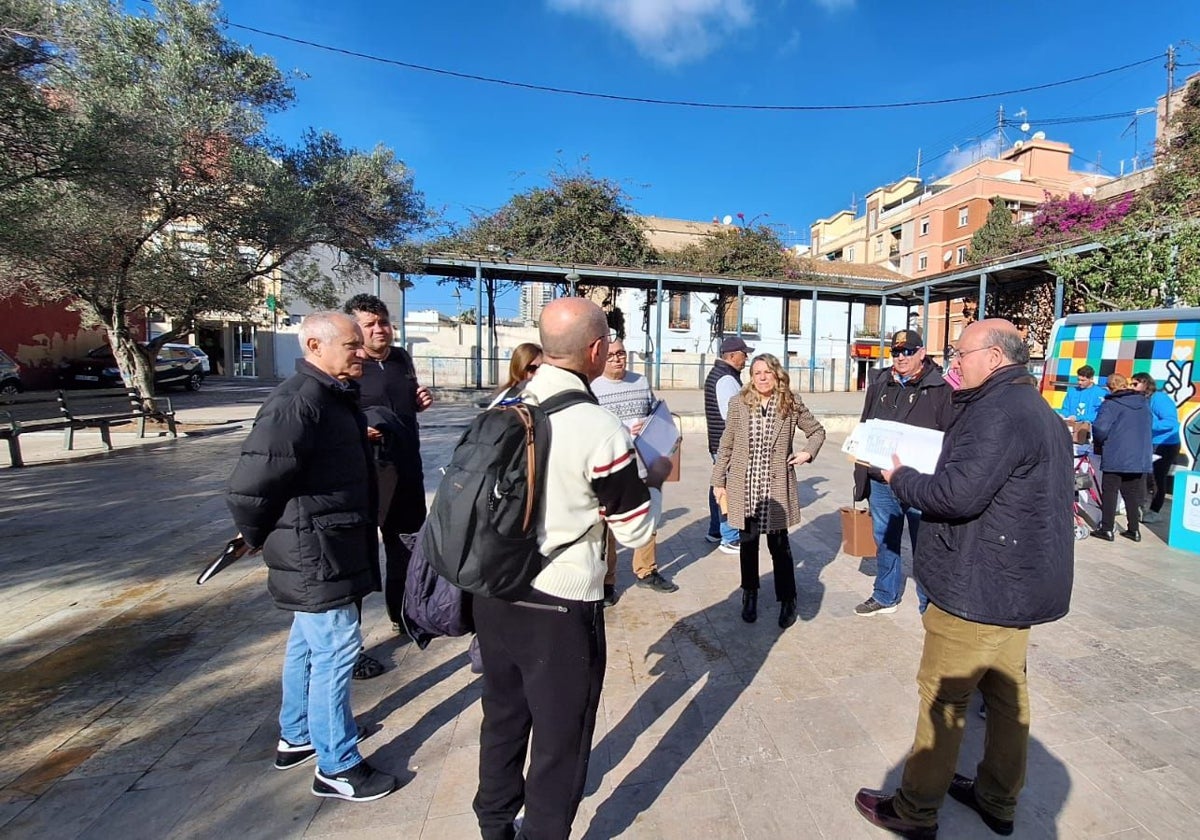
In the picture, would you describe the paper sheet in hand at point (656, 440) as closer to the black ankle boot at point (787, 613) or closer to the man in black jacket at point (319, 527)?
the man in black jacket at point (319, 527)

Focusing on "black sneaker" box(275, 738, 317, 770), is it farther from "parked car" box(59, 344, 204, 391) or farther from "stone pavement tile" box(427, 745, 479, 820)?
"parked car" box(59, 344, 204, 391)

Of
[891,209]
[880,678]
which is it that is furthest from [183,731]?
[891,209]

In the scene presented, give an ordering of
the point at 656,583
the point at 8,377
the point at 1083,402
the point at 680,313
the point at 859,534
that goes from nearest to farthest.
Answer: the point at 859,534
the point at 656,583
the point at 1083,402
the point at 8,377
the point at 680,313

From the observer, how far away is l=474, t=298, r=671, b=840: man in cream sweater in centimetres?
147

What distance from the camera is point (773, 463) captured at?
338 centimetres

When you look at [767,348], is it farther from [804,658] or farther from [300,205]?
[804,658]

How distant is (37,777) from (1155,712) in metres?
4.69

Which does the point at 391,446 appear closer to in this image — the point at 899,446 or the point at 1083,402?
the point at 899,446

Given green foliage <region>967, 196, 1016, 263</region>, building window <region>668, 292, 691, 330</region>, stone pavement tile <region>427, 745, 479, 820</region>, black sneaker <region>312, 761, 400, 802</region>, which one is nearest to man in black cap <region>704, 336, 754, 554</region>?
stone pavement tile <region>427, 745, 479, 820</region>

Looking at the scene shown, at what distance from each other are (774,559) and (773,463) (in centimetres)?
58

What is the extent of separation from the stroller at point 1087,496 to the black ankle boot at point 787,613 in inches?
149

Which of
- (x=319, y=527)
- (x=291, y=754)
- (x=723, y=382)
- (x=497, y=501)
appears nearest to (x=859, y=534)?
(x=723, y=382)

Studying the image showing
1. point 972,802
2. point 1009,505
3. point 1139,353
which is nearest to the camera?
point 1009,505

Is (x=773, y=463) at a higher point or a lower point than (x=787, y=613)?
higher
